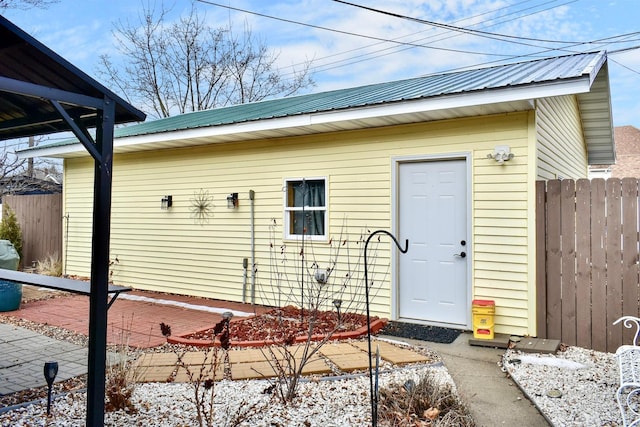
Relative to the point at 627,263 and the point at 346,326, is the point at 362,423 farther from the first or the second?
the point at 627,263

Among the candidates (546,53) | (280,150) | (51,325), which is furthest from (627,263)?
(546,53)

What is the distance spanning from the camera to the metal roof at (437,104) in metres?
4.74

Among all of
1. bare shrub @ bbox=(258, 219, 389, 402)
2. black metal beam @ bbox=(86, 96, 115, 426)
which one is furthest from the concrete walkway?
black metal beam @ bbox=(86, 96, 115, 426)

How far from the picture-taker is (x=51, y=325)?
Answer: 18.9ft

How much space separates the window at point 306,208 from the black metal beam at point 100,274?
3950mm

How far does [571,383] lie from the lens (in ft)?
12.2

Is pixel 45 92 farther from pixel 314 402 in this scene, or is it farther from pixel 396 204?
pixel 396 204

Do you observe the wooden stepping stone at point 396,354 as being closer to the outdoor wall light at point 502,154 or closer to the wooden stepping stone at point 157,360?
the wooden stepping stone at point 157,360

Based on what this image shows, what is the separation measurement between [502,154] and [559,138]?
82.7 inches

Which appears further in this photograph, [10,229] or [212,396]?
[10,229]

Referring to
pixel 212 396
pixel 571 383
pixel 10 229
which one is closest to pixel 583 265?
pixel 571 383

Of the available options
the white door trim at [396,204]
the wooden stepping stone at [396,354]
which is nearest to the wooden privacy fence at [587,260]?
the white door trim at [396,204]

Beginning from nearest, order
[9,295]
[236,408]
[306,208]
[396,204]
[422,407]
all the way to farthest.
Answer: [422,407]
[236,408]
[396,204]
[9,295]
[306,208]

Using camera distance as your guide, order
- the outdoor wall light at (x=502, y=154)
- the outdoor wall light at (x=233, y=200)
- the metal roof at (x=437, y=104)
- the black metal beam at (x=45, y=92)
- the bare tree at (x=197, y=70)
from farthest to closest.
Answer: the bare tree at (x=197, y=70) → the outdoor wall light at (x=233, y=200) → the outdoor wall light at (x=502, y=154) → the metal roof at (x=437, y=104) → the black metal beam at (x=45, y=92)
